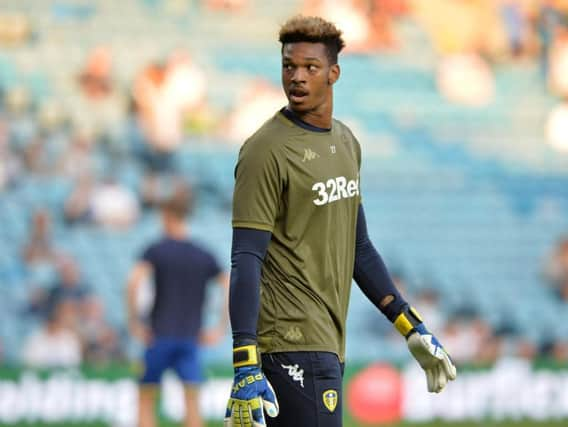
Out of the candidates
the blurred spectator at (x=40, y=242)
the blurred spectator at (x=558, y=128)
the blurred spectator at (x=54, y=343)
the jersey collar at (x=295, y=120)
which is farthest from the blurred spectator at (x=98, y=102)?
the jersey collar at (x=295, y=120)

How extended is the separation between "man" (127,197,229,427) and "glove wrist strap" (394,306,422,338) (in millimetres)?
5048

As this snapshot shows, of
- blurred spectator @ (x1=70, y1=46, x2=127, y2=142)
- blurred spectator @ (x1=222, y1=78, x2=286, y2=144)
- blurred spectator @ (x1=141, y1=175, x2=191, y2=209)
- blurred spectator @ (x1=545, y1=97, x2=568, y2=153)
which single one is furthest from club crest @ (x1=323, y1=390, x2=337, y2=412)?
blurred spectator @ (x1=545, y1=97, x2=568, y2=153)

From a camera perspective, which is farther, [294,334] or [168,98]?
[168,98]

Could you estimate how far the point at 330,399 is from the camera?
4703mm

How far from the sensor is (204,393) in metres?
12.5

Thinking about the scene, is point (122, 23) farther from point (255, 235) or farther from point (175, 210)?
point (255, 235)

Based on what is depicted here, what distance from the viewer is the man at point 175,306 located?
1002 centimetres

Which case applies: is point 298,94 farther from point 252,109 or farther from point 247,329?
point 252,109

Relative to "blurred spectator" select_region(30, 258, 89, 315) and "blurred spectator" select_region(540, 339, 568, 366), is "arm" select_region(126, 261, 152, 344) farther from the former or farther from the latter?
"blurred spectator" select_region(540, 339, 568, 366)

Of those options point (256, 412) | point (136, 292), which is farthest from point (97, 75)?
point (256, 412)

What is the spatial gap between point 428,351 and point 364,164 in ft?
32.5

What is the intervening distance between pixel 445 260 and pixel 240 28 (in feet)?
12.2

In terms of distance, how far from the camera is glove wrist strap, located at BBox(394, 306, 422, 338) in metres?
5.14

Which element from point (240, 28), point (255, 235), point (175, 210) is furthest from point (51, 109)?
point (255, 235)
